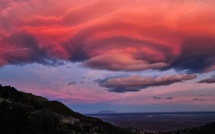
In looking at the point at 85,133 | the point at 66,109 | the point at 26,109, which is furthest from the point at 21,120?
the point at 66,109

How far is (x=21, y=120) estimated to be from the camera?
31.1 meters

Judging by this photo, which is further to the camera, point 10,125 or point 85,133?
point 85,133

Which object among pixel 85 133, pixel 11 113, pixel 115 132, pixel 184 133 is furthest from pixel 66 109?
pixel 11 113

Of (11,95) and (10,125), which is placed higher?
(11,95)

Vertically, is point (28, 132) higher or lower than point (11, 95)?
lower

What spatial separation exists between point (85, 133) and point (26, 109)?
7187mm

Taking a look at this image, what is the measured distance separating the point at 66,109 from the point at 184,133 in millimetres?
25736

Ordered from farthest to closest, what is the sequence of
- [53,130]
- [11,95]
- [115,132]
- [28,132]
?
[115,132], [11,95], [53,130], [28,132]

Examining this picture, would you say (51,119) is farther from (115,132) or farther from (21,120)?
(115,132)

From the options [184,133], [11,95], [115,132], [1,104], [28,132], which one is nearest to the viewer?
[28,132]

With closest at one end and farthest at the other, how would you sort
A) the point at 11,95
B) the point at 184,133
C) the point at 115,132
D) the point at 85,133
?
the point at 85,133 → the point at 11,95 → the point at 115,132 → the point at 184,133

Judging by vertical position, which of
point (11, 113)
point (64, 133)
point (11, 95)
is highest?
point (11, 95)

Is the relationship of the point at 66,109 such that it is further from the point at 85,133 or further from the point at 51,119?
the point at 51,119

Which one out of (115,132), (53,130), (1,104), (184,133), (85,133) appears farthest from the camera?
(184,133)
